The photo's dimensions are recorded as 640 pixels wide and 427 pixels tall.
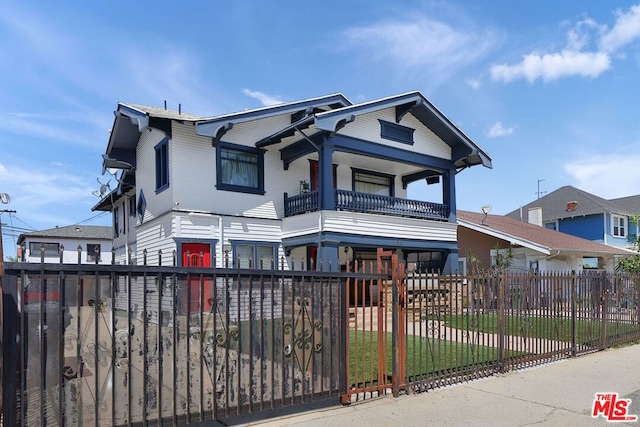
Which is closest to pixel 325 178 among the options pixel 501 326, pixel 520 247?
pixel 501 326

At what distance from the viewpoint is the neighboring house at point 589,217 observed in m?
31.9

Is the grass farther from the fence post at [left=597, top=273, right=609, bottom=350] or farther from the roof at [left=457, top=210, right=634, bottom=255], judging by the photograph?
the roof at [left=457, top=210, right=634, bottom=255]

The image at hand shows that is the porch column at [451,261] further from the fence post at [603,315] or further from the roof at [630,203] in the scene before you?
the roof at [630,203]

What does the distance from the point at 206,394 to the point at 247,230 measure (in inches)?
415

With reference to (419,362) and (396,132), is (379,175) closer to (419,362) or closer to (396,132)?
(396,132)

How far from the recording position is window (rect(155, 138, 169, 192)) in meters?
14.9

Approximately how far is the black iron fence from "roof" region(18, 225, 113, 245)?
38.8 meters

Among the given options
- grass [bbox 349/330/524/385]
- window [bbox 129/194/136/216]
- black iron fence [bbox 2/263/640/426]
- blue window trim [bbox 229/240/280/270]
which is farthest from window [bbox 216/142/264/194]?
black iron fence [bbox 2/263/640/426]

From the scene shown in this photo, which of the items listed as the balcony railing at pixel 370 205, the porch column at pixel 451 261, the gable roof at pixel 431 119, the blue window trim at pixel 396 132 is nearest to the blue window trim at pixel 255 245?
the balcony railing at pixel 370 205

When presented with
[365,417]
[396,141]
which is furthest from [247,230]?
[365,417]

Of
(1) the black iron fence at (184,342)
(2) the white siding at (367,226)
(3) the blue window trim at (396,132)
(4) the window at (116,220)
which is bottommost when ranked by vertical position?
(1) the black iron fence at (184,342)

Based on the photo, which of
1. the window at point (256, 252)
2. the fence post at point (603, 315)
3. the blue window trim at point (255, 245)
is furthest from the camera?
the window at point (256, 252)

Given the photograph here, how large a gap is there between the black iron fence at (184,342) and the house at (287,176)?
722cm

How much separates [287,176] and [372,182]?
14.1 feet
